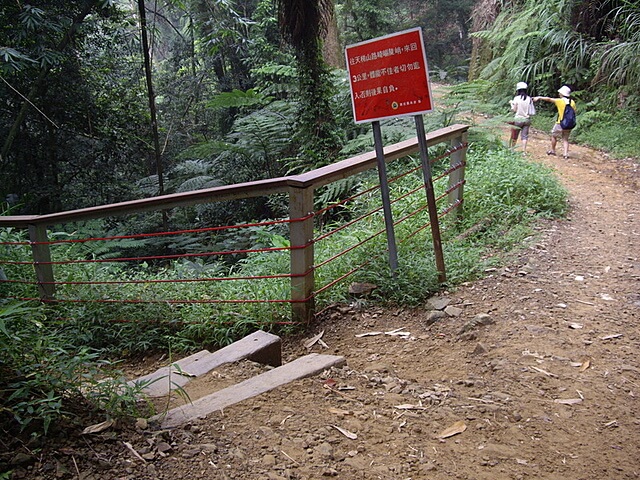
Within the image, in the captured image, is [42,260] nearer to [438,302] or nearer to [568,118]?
[438,302]

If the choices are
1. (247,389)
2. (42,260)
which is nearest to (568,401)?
(247,389)

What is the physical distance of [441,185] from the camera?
6695 mm

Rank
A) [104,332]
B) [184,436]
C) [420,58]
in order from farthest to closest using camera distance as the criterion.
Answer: [104,332]
[420,58]
[184,436]

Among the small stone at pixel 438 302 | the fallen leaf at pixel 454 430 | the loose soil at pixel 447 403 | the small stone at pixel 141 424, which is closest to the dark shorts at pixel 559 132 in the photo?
the loose soil at pixel 447 403

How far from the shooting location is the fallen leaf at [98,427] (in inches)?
76.0

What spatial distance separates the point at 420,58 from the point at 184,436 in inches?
108

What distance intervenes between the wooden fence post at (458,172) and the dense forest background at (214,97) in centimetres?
252

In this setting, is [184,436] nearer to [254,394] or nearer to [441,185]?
[254,394]

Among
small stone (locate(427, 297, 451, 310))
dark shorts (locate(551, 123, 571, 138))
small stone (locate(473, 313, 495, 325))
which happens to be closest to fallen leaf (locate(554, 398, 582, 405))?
small stone (locate(473, 313, 495, 325))

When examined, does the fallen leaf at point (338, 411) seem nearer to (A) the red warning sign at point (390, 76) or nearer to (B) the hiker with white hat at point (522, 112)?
(A) the red warning sign at point (390, 76)

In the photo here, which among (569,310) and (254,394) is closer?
(254,394)

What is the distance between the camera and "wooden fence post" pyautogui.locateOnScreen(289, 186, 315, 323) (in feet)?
11.4

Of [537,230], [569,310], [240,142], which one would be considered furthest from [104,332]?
[240,142]

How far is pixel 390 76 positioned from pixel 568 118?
21.5 feet
